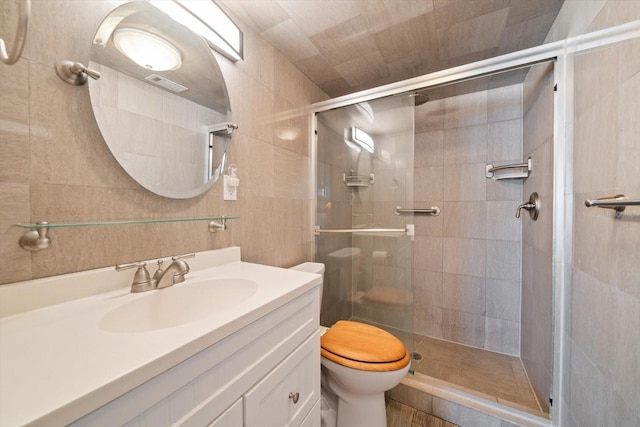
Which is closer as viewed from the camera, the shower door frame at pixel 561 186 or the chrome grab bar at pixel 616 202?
the chrome grab bar at pixel 616 202

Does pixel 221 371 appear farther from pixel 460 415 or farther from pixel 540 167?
pixel 540 167

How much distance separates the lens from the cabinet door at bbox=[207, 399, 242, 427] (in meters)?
0.51

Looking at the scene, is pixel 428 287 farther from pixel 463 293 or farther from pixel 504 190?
pixel 504 190

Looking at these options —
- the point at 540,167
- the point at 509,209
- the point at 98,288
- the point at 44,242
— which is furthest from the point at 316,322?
the point at 509,209

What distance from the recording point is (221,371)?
0.52 meters

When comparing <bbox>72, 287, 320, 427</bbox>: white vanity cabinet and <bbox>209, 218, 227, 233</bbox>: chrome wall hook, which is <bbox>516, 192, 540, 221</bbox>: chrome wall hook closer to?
<bbox>72, 287, 320, 427</bbox>: white vanity cabinet

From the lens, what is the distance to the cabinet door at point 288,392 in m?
0.61

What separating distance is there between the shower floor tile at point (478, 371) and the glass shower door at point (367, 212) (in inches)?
11.3

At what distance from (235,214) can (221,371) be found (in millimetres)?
756

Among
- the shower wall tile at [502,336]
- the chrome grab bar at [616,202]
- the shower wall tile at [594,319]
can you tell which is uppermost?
the chrome grab bar at [616,202]

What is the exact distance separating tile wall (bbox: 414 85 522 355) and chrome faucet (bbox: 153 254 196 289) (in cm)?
184

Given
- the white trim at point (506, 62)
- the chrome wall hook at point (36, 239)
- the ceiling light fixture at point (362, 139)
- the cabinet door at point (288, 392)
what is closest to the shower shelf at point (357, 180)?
the ceiling light fixture at point (362, 139)

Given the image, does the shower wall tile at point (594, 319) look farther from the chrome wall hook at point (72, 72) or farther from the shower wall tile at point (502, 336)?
the chrome wall hook at point (72, 72)

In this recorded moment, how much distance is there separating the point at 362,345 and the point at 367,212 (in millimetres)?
907
